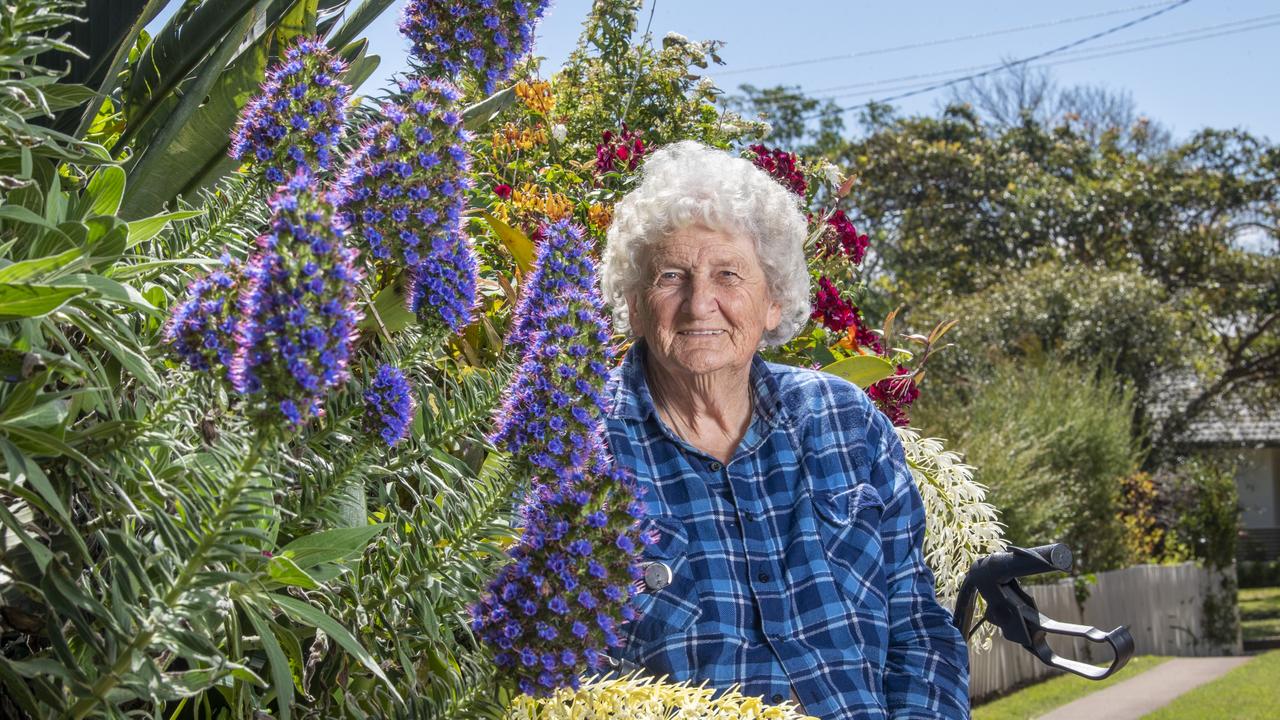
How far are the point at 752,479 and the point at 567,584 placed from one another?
129 centimetres

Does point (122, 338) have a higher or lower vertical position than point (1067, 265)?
lower

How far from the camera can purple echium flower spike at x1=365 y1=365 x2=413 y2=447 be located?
1.14 m

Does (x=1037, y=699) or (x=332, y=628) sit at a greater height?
(x=332, y=628)

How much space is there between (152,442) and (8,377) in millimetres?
160

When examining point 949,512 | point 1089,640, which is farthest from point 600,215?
point 1089,640

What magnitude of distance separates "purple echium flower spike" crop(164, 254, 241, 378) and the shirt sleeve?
1.66 metres

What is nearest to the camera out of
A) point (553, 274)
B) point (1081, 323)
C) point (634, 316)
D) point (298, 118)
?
point (298, 118)

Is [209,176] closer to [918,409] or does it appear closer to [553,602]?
[553,602]

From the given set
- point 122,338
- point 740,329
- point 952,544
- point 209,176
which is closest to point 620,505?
point 122,338

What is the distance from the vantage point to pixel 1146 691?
11.8 meters

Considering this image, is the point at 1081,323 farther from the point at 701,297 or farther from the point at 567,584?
the point at 567,584

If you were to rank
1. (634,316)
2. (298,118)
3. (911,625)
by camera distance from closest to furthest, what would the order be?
(298,118)
(911,625)
(634,316)

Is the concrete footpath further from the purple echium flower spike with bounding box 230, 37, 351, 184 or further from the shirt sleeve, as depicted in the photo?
the purple echium flower spike with bounding box 230, 37, 351, 184

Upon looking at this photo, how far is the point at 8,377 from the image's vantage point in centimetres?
119
